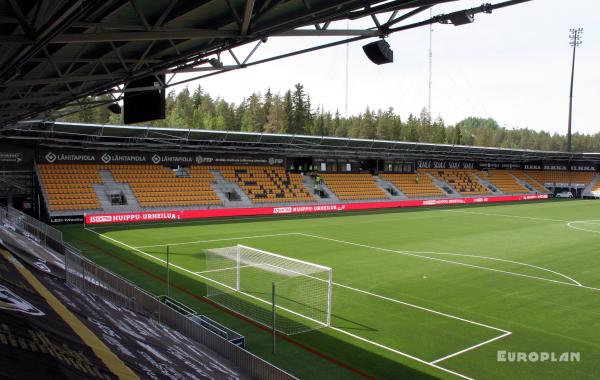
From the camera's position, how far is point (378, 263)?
70.2ft

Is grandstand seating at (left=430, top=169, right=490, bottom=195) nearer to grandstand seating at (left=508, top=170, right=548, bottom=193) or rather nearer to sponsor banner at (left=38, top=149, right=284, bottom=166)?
grandstand seating at (left=508, top=170, right=548, bottom=193)

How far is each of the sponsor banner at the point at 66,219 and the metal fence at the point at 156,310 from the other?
63.1ft

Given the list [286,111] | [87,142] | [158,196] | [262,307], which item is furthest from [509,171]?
[262,307]

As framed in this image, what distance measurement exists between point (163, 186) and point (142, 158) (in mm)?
3685

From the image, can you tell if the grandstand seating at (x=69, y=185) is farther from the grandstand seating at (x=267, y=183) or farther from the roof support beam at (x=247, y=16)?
the roof support beam at (x=247, y=16)

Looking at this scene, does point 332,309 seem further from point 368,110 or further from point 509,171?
point 368,110


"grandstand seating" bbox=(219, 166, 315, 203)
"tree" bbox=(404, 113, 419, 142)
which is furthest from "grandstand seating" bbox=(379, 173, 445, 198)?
"tree" bbox=(404, 113, 419, 142)

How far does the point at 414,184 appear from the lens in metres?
58.6

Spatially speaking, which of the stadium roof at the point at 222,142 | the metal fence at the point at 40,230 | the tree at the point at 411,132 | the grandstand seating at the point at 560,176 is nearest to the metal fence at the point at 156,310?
the metal fence at the point at 40,230

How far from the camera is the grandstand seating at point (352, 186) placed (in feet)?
166

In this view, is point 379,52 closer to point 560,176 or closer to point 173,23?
point 173,23

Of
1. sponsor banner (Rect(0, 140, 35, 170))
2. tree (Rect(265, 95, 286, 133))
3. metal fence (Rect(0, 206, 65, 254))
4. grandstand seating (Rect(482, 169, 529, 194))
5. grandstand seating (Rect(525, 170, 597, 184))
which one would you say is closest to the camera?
metal fence (Rect(0, 206, 65, 254))

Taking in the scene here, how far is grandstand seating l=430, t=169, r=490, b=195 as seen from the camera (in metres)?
62.3

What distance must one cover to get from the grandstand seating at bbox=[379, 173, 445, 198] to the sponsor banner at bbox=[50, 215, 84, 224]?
36.4 m
